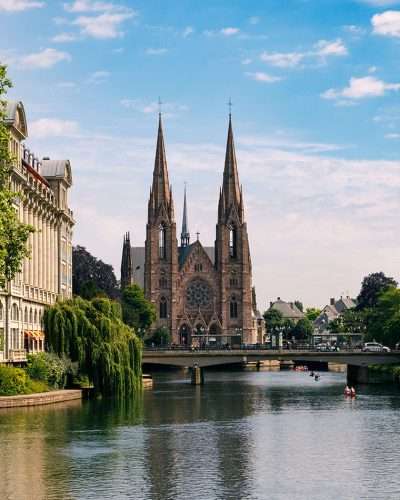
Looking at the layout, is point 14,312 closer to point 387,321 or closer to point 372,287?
point 387,321

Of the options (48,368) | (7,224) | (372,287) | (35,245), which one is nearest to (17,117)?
(35,245)

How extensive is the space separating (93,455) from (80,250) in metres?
99.5

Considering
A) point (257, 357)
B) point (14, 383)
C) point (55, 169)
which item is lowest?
point (14, 383)

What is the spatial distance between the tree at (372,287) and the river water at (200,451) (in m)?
105

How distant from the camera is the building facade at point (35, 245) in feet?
267

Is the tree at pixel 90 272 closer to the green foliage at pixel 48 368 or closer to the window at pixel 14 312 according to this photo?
the window at pixel 14 312

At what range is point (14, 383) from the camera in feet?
232

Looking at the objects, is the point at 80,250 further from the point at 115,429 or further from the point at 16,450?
the point at 16,450

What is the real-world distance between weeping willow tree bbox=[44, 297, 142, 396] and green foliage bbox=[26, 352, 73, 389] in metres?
1.62

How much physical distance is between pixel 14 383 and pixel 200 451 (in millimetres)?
23891

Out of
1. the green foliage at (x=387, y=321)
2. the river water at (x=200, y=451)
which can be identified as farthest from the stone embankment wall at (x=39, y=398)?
the green foliage at (x=387, y=321)

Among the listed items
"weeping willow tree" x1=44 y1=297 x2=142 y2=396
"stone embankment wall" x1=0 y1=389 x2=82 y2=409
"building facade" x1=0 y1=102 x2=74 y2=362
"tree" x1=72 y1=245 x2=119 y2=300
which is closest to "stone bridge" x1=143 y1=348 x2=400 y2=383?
"building facade" x1=0 y1=102 x2=74 y2=362

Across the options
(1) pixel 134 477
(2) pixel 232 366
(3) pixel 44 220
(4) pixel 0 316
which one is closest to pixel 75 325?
(4) pixel 0 316

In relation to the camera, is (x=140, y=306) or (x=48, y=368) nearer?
(x=48, y=368)
